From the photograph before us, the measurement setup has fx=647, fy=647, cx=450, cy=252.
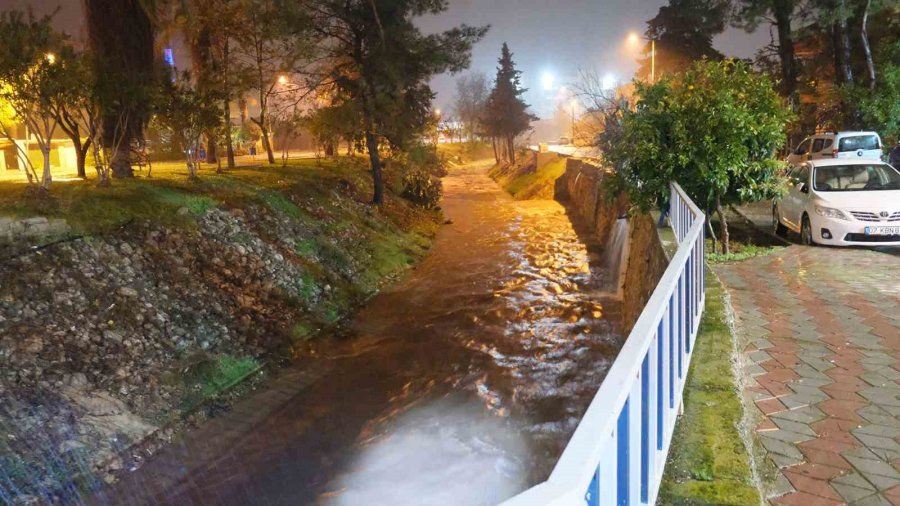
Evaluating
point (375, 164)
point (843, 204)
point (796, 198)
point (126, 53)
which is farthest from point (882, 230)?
point (126, 53)

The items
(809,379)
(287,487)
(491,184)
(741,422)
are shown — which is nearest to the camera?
(741,422)

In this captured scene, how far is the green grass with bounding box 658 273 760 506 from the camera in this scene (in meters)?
3.23

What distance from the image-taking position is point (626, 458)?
246cm

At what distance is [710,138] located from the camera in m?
9.53

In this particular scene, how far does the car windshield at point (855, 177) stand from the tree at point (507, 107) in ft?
117

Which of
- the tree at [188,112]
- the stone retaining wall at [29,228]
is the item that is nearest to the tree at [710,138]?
the stone retaining wall at [29,228]

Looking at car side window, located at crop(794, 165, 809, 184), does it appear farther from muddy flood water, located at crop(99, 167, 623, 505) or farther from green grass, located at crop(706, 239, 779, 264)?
muddy flood water, located at crop(99, 167, 623, 505)

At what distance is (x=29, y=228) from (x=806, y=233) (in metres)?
12.6

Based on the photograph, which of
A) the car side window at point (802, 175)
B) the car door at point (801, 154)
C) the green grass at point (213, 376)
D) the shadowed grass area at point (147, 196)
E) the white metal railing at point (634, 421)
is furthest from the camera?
the car door at point (801, 154)

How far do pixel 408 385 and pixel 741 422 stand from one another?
6.02 metres

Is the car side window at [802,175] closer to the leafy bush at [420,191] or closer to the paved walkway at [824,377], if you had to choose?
the paved walkway at [824,377]

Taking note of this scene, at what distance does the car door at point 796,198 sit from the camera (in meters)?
11.6

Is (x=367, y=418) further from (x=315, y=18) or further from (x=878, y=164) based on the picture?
(x=315, y=18)

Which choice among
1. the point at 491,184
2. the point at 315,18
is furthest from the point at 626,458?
the point at 491,184
